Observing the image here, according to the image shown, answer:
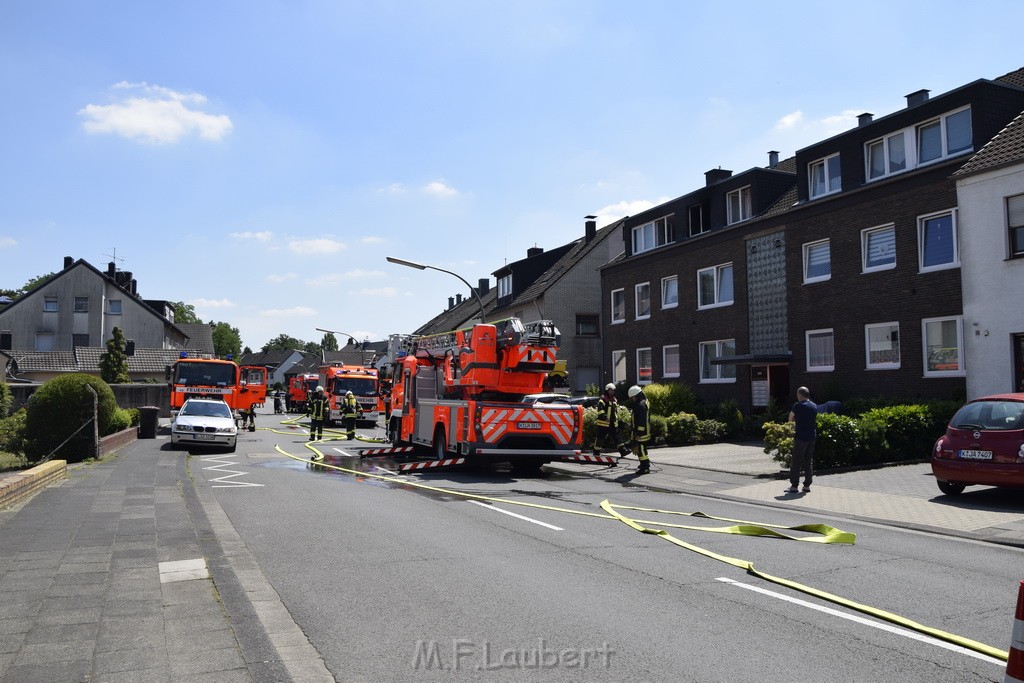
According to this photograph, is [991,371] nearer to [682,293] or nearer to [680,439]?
[680,439]

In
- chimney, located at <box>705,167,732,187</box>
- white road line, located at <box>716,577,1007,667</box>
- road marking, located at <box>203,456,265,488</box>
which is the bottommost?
white road line, located at <box>716,577,1007,667</box>

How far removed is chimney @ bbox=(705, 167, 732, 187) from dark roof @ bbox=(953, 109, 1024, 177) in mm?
13270

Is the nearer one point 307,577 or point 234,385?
point 307,577

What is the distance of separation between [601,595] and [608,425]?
14698 mm

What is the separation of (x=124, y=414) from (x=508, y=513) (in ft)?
64.6

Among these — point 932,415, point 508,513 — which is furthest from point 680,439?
point 508,513

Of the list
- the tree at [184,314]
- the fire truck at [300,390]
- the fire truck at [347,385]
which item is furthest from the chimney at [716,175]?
the tree at [184,314]

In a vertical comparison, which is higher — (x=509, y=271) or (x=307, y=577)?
(x=509, y=271)

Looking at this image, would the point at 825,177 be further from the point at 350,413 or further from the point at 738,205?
the point at 350,413

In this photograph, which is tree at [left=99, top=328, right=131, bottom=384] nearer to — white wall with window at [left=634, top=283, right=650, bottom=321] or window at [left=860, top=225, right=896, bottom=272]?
white wall with window at [left=634, top=283, right=650, bottom=321]

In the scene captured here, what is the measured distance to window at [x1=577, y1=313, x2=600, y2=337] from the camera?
43062 millimetres

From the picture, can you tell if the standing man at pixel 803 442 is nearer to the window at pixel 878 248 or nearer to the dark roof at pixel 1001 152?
the dark roof at pixel 1001 152

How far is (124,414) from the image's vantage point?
26266 mm

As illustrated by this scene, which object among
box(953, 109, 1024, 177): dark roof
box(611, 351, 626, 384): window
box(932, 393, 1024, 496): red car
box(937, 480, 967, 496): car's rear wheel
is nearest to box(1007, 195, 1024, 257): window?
box(953, 109, 1024, 177): dark roof
